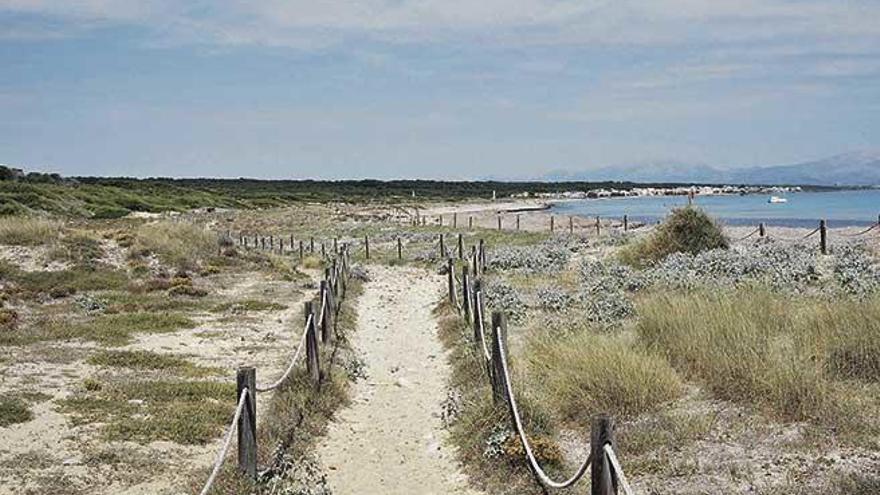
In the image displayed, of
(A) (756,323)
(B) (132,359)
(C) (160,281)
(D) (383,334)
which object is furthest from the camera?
(C) (160,281)

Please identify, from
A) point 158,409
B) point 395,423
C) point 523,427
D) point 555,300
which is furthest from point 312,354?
point 555,300

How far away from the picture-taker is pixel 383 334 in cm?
1727

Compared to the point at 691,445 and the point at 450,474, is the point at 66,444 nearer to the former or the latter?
the point at 450,474

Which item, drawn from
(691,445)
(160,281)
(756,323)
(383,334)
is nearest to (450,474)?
(691,445)

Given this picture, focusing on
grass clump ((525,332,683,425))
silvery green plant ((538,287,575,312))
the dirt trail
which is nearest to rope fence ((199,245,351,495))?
the dirt trail

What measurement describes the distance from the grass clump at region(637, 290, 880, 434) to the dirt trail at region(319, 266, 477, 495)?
3.12 m

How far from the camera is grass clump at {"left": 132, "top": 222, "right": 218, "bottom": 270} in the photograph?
2833 centimetres

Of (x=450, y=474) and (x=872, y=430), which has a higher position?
(x=872, y=430)

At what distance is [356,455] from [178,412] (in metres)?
2.53

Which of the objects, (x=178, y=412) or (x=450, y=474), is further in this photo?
(x=178, y=412)

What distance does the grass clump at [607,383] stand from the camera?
915 cm

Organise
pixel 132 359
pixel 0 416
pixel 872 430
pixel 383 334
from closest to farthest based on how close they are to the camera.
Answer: pixel 872 430, pixel 0 416, pixel 132 359, pixel 383 334

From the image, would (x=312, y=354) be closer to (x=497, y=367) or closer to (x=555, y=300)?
(x=497, y=367)

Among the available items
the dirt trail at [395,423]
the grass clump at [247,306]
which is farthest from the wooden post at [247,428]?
the grass clump at [247,306]
